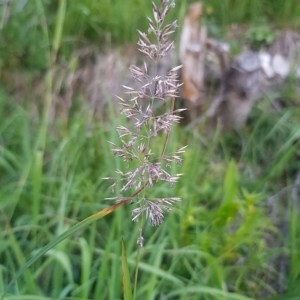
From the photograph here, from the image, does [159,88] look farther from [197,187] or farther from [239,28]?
[239,28]

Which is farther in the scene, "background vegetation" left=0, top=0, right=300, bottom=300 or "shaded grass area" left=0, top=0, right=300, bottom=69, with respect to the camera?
"shaded grass area" left=0, top=0, right=300, bottom=69

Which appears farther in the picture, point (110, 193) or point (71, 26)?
point (71, 26)

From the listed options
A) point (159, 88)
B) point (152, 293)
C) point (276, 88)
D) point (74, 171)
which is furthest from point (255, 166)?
point (159, 88)

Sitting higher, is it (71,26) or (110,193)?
(71,26)

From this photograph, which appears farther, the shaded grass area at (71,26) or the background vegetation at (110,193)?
the shaded grass area at (71,26)

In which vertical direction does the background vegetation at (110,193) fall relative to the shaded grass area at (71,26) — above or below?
below

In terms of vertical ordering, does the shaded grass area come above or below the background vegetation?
above

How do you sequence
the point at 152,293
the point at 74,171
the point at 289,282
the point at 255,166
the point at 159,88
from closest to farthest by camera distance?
the point at 159,88
the point at 152,293
the point at 289,282
the point at 74,171
the point at 255,166

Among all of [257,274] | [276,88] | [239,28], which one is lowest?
[257,274]
